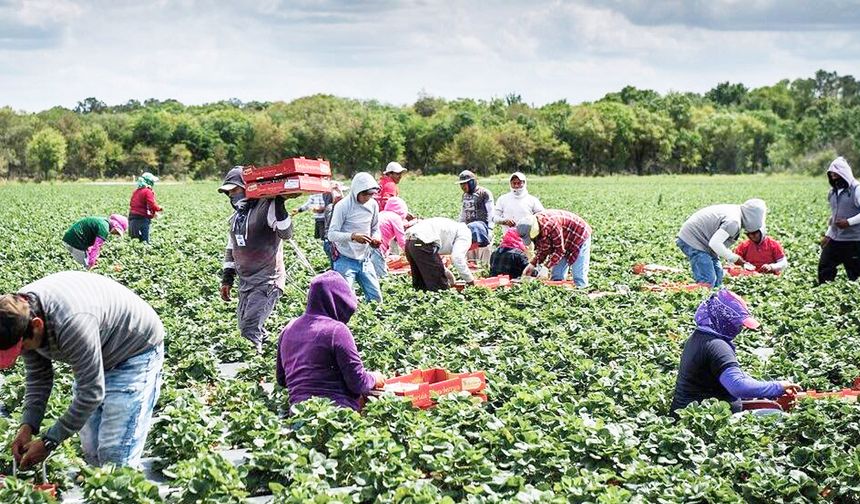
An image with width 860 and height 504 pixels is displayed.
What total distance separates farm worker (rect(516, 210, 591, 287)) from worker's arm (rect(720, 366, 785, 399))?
5101 mm

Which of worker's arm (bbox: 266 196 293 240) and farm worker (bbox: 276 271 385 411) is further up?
worker's arm (bbox: 266 196 293 240)

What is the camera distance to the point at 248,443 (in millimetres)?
6312

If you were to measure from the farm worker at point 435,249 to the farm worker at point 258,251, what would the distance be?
288cm

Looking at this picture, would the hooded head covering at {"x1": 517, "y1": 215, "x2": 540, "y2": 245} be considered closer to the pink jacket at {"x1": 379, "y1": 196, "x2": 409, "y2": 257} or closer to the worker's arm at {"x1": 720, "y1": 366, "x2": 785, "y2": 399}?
the pink jacket at {"x1": 379, "y1": 196, "x2": 409, "y2": 257}

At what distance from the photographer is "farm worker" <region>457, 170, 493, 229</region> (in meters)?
14.1

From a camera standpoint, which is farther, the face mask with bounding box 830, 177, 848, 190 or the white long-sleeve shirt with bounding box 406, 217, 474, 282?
the face mask with bounding box 830, 177, 848, 190

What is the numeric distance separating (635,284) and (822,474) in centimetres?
798

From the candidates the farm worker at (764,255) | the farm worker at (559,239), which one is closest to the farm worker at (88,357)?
the farm worker at (559,239)

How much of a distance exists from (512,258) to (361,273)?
110 inches

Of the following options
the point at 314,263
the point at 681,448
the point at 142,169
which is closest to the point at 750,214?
the point at 681,448

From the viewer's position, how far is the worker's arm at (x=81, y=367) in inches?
174

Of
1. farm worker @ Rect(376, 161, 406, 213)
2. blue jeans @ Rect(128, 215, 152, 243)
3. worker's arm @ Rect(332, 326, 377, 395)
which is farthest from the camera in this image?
blue jeans @ Rect(128, 215, 152, 243)

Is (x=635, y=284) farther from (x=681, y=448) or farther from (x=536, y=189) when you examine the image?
(x=536, y=189)

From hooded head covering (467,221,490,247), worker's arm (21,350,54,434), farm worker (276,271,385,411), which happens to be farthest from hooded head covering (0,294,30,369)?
hooded head covering (467,221,490,247)
